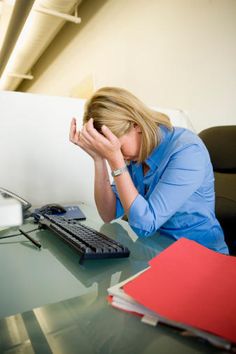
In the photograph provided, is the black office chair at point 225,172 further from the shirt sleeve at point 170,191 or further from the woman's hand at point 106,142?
the woman's hand at point 106,142

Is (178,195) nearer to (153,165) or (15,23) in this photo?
(153,165)

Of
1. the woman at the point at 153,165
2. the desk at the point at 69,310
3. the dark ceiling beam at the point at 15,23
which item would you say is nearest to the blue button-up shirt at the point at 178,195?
the woman at the point at 153,165

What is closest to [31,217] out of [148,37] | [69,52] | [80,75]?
[148,37]

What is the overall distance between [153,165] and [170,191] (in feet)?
0.59

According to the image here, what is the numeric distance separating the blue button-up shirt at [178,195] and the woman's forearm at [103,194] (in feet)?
0.46

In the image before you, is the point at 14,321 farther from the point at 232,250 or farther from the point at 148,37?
the point at 148,37

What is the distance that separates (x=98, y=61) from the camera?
275cm

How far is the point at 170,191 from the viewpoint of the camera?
0.76m

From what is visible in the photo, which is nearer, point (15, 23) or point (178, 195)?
point (178, 195)

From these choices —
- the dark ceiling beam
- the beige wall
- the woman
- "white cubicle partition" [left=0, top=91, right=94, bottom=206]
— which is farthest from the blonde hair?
the dark ceiling beam

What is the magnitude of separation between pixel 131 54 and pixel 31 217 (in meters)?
1.71

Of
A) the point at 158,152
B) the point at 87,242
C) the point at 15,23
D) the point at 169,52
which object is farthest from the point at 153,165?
the point at 15,23

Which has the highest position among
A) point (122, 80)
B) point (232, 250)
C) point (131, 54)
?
point (131, 54)

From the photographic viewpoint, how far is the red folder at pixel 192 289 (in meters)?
0.35
